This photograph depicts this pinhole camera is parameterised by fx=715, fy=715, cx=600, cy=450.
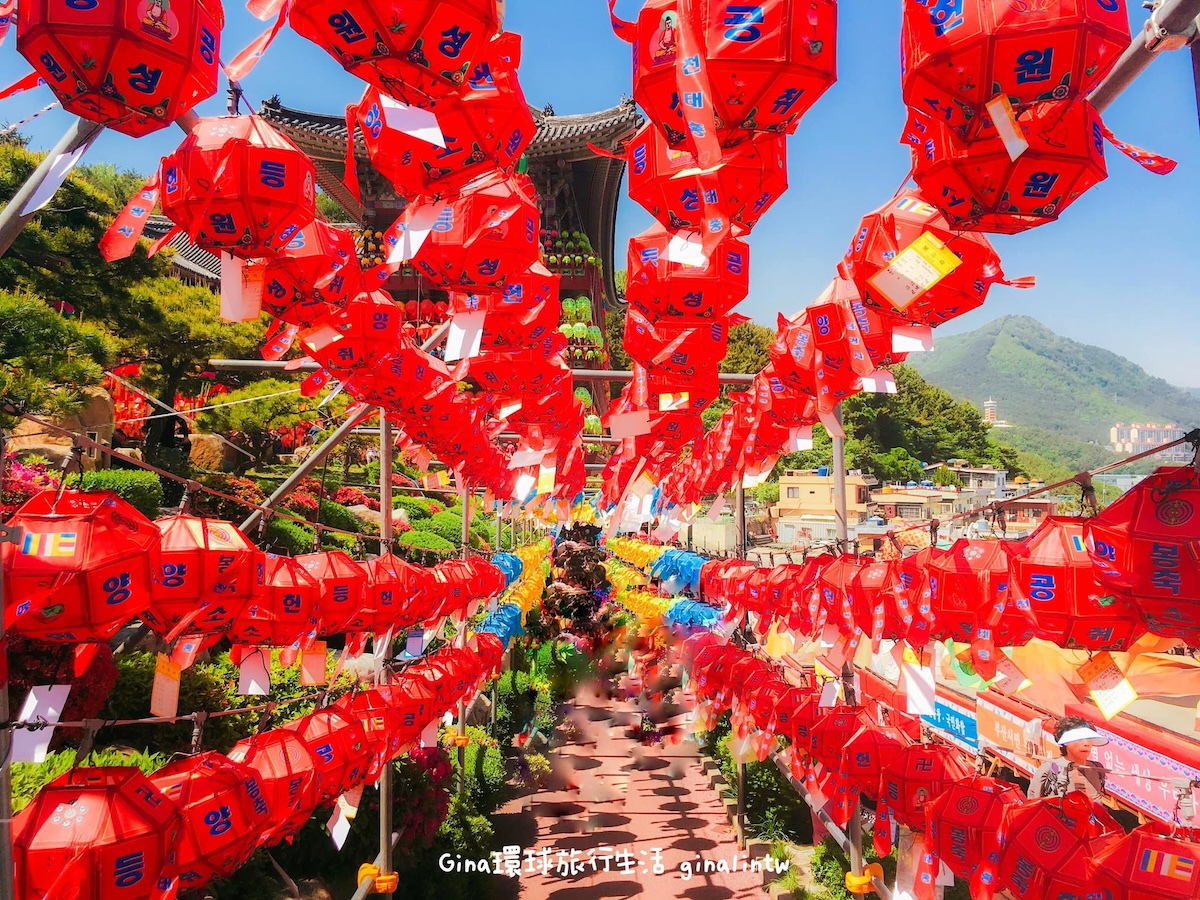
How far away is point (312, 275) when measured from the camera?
3.09 m

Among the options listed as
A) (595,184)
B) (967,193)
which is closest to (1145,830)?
(967,193)

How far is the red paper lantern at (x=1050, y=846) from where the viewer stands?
2.66m

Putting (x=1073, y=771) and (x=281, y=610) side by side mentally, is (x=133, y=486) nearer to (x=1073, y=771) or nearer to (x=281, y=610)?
(x=281, y=610)

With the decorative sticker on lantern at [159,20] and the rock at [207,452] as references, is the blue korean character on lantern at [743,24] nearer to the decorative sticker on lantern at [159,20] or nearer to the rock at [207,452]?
the decorative sticker on lantern at [159,20]

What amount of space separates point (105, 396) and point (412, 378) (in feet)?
29.6

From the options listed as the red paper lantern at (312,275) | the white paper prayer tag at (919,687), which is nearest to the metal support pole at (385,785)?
the red paper lantern at (312,275)

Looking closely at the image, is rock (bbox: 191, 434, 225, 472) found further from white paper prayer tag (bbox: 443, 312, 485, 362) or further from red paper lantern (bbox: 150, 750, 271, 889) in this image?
white paper prayer tag (bbox: 443, 312, 485, 362)

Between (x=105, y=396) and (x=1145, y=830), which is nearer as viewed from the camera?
(x=1145, y=830)

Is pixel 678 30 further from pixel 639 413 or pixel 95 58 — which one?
pixel 639 413

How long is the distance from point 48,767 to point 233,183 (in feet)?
14.2

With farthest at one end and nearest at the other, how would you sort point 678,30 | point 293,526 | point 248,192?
point 293,526
point 248,192
point 678,30

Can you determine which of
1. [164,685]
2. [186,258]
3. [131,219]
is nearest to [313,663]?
[164,685]

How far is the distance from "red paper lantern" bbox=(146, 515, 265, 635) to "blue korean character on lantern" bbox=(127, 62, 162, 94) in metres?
1.42

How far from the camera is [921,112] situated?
6.35 ft
